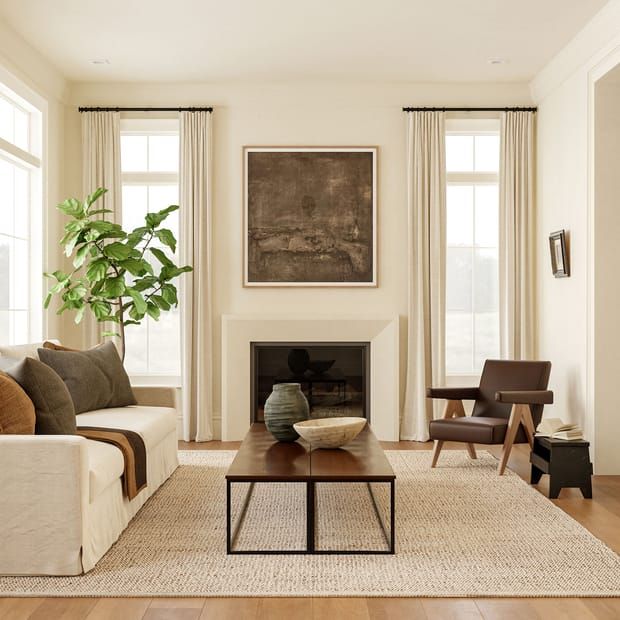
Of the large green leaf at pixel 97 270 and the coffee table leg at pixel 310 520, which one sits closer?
the coffee table leg at pixel 310 520

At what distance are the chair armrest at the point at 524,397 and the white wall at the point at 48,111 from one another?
12.1 feet

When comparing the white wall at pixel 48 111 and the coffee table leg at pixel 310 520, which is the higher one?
the white wall at pixel 48 111

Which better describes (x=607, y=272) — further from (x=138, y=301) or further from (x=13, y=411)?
(x=13, y=411)

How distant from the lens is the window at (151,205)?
6883 mm

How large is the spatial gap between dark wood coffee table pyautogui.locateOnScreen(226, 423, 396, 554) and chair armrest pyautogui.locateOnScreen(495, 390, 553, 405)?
1126 mm

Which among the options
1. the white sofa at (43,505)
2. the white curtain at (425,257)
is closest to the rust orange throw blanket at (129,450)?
the white sofa at (43,505)

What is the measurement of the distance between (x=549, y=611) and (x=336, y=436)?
1.50 meters

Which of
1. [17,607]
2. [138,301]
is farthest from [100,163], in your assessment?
[17,607]

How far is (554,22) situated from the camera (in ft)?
17.3

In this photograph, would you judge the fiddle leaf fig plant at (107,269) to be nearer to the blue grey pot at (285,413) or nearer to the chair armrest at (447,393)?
the blue grey pot at (285,413)

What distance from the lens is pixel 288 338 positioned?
21.9ft

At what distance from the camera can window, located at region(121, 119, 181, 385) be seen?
6.88 m

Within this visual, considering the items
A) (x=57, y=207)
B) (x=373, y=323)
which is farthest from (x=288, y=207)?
(x=57, y=207)

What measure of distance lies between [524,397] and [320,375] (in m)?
2.20
